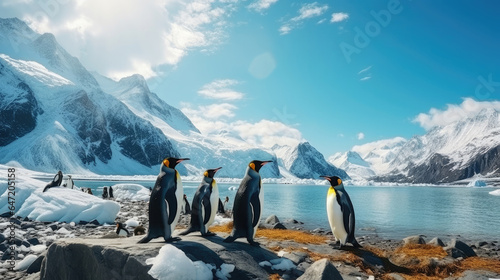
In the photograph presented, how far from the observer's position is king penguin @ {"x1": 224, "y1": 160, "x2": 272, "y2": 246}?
7.31 m

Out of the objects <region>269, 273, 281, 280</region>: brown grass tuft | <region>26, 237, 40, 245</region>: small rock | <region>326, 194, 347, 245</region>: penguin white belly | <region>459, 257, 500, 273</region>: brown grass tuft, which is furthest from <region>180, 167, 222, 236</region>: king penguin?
<region>459, 257, 500, 273</region>: brown grass tuft

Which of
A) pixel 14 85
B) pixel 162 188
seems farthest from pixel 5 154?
pixel 162 188

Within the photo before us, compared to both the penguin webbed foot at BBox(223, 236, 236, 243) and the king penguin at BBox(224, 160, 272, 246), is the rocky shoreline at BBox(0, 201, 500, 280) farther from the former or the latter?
the king penguin at BBox(224, 160, 272, 246)

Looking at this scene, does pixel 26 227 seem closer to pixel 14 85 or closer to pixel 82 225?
pixel 82 225

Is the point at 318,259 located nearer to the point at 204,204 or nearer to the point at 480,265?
the point at 204,204

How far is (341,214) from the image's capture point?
29.6 ft

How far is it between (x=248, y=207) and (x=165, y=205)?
175 centimetres

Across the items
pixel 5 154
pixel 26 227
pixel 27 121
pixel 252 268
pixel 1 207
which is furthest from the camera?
pixel 27 121

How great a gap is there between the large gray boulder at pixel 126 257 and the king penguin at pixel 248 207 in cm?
47

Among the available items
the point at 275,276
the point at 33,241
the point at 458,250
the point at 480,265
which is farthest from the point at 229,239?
the point at 458,250

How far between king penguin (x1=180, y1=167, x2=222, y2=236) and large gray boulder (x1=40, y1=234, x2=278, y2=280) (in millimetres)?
1086

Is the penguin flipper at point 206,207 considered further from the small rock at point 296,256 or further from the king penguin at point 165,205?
the small rock at point 296,256

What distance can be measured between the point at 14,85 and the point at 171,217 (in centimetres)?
19722

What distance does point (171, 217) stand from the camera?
6691 mm
